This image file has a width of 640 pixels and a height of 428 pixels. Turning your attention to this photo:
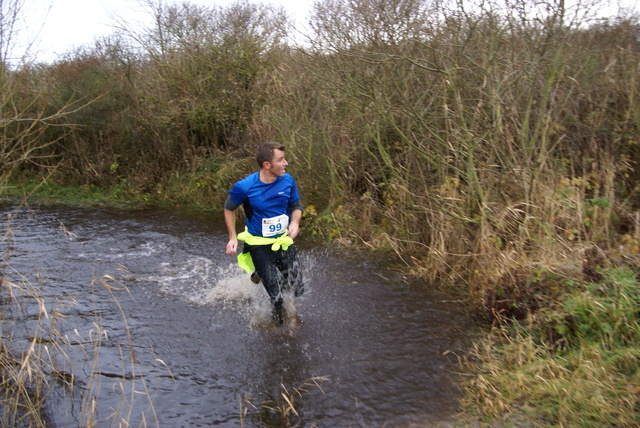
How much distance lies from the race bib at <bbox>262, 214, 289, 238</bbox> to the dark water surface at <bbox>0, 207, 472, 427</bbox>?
105 centimetres

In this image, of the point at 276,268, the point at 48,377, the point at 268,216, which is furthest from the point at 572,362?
the point at 48,377

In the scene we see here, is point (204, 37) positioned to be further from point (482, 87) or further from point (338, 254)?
point (482, 87)

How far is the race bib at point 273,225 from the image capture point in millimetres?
5566

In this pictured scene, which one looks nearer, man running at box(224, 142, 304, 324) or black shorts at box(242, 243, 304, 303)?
man running at box(224, 142, 304, 324)

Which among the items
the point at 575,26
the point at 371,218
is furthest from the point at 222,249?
the point at 575,26

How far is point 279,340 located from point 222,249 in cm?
406

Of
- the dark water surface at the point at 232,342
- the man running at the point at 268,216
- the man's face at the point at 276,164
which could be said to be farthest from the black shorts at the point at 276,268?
the man's face at the point at 276,164

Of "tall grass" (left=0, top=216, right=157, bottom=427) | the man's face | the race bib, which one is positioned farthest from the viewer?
the race bib

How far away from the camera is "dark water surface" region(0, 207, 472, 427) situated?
14.4 feet

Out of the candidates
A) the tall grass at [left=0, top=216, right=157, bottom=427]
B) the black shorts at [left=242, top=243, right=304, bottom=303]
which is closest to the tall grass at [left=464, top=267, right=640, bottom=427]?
the black shorts at [left=242, top=243, right=304, bottom=303]

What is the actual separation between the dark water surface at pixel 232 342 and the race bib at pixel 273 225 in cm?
105

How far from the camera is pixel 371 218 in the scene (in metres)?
9.70

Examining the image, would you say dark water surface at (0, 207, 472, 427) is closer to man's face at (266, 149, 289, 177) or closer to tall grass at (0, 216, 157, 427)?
tall grass at (0, 216, 157, 427)

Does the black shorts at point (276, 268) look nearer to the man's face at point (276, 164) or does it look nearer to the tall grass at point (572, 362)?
the man's face at point (276, 164)
